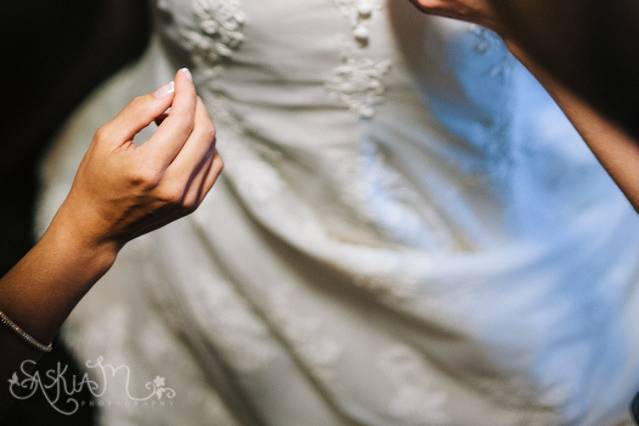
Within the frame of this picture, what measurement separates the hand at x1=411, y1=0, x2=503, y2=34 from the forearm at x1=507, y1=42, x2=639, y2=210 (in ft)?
0.11

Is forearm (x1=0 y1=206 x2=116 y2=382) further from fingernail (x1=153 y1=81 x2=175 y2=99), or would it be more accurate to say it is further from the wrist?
fingernail (x1=153 y1=81 x2=175 y2=99)

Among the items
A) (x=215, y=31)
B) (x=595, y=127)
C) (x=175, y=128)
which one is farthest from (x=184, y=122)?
(x=595, y=127)

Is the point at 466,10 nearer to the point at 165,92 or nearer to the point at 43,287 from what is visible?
the point at 165,92

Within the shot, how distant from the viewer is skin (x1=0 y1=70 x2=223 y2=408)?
1.99 feet

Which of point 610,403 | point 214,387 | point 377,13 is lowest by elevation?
point 610,403

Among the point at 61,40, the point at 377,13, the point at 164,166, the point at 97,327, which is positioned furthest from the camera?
the point at 61,40

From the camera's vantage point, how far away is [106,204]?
0.61 meters

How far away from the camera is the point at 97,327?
89cm

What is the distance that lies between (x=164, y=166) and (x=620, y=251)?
0.63 metres

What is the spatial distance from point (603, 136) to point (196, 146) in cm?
34

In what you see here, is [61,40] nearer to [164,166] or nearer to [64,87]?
[64,87]

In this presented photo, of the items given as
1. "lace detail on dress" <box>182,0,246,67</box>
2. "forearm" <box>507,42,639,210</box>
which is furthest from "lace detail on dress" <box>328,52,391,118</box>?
"forearm" <box>507,42,639,210</box>

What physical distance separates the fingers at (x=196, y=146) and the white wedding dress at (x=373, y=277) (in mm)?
231

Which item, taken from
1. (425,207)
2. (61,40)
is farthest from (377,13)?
(61,40)
